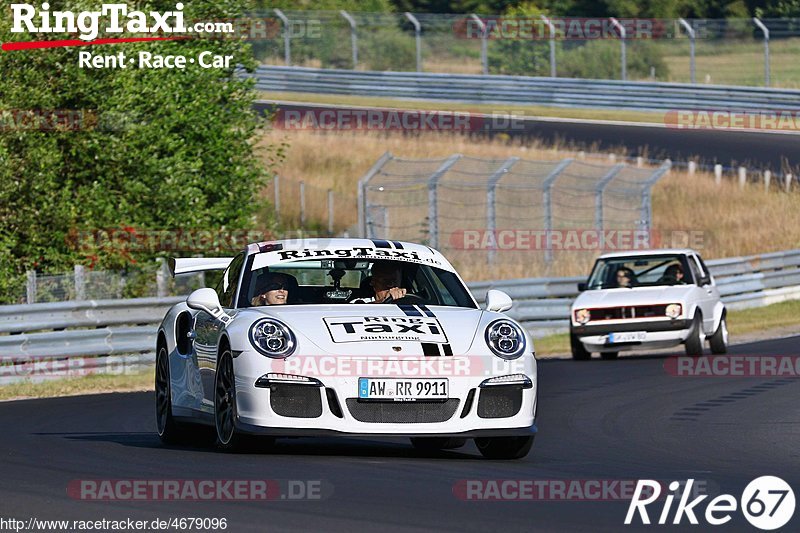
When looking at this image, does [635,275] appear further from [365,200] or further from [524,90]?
[524,90]

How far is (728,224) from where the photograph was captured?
124 feet

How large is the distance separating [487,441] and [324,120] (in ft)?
117

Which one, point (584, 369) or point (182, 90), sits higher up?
point (182, 90)

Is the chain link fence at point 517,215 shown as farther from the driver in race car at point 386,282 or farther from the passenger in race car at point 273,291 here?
the passenger in race car at point 273,291

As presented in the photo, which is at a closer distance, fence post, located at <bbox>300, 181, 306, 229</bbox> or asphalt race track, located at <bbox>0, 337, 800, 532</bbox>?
asphalt race track, located at <bbox>0, 337, 800, 532</bbox>

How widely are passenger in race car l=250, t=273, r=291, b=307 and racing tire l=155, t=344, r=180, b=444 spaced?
1277 millimetres

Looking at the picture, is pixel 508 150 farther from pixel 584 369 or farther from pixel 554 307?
pixel 584 369

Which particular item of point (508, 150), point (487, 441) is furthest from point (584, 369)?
point (508, 150)

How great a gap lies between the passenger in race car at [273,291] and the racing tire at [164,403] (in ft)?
4.19

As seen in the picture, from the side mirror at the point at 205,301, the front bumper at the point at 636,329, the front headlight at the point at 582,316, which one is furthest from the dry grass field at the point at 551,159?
the side mirror at the point at 205,301

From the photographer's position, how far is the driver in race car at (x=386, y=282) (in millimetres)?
10953

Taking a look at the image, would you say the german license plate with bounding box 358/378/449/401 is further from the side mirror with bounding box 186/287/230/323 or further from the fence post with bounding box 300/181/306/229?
the fence post with bounding box 300/181/306/229

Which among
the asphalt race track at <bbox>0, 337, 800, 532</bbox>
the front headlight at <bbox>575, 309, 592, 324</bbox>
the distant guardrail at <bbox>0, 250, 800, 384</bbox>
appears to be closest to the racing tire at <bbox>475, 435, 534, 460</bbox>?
the asphalt race track at <bbox>0, 337, 800, 532</bbox>

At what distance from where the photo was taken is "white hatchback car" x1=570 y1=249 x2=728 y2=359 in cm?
2156
